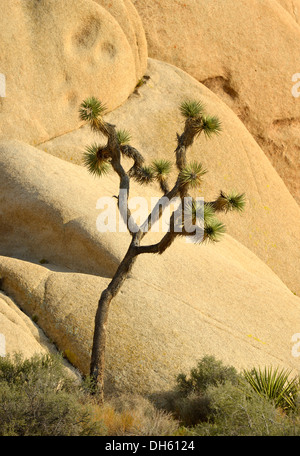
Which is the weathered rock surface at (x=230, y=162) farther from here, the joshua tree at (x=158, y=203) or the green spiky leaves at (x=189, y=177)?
the green spiky leaves at (x=189, y=177)

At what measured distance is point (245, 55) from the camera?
24.8 meters

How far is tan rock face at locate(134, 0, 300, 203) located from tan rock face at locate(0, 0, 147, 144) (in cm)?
302

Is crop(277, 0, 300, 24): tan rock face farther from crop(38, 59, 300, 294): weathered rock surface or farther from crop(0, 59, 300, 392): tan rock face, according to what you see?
crop(0, 59, 300, 392): tan rock face

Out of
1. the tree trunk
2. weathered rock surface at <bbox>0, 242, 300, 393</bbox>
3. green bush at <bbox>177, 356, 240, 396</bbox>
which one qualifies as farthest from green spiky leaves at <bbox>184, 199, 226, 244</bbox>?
weathered rock surface at <bbox>0, 242, 300, 393</bbox>

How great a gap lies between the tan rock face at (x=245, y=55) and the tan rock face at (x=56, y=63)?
9.92 ft

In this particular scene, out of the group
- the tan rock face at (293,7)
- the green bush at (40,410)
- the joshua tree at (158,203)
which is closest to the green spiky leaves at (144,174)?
the joshua tree at (158,203)

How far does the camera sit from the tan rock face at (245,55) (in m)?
23.8

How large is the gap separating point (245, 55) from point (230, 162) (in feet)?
19.3

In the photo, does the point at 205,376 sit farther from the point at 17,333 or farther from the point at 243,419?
the point at 17,333

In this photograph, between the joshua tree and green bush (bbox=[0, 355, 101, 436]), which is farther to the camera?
the joshua tree

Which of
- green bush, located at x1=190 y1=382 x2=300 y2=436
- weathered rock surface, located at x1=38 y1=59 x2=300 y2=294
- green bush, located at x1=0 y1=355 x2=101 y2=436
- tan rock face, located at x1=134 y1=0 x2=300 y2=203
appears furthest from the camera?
tan rock face, located at x1=134 y1=0 x2=300 y2=203

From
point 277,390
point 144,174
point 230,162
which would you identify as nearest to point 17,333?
point 144,174

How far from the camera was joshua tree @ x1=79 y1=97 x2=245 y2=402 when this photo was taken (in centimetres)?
1124

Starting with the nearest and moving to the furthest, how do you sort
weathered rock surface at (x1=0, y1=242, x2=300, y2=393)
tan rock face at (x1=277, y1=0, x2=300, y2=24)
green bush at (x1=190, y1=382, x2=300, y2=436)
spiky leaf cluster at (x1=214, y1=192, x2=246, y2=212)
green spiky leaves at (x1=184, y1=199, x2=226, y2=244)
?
green bush at (x1=190, y1=382, x2=300, y2=436), green spiky leaves at (x1=184, y1=199, x2=226, y2=244), spiky leaf cluster at (x1=214, y1=192, x2=246, y2=212), weathered rock surface at (x1=0, y1=242, x2=300, y2=393), tan rock face at (x1=277, y1=0, x2=300, y2=24)
